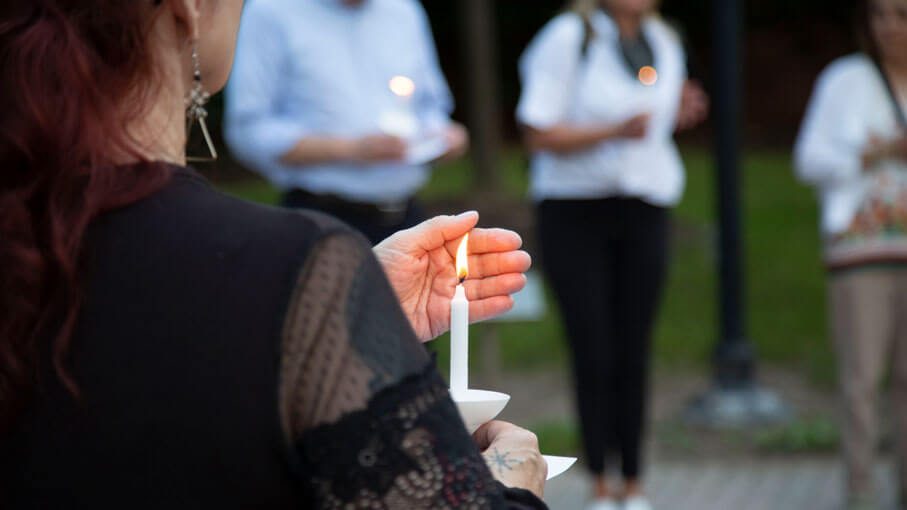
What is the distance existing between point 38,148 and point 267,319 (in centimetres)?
32

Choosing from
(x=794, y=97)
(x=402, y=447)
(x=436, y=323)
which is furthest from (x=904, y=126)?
(x=794, y=97)

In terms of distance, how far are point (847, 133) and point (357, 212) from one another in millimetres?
1957

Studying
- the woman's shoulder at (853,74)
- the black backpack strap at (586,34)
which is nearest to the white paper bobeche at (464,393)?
the black backpack strap at (586,34)

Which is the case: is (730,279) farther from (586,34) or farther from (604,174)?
(586,34)

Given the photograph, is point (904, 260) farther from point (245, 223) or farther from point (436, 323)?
point (245, 223)

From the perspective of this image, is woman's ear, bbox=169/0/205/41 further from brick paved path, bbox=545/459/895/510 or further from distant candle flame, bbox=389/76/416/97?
brick paved path, bbox=545/459/895/510

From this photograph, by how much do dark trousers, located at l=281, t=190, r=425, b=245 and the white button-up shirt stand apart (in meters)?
0.03

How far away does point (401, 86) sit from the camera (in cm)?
396

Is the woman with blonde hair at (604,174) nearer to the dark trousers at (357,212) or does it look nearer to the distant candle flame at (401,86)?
the distant candle flame at (401,86)

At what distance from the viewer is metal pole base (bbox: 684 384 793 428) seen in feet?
19.2

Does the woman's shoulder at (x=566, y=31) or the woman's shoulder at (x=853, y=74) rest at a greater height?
→ the woman's shoulder at (x=566, y=31)

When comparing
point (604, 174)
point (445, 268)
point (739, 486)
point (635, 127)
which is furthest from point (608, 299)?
point (445, 268)

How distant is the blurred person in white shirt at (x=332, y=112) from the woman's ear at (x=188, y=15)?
2466 mm

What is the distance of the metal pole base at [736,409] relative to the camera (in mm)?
5844
